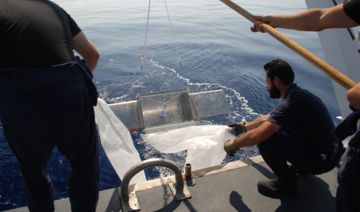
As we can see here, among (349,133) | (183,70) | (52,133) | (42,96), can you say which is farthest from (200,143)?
(183,70)

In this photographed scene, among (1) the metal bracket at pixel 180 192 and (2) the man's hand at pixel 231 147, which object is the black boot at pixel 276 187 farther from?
(1) the metal bracket at pixel 180 192

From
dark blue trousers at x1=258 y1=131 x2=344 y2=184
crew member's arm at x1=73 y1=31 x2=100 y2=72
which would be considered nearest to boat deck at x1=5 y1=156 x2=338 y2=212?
dark blue trousers at x1=258 y1=131 x2=344 y2=184

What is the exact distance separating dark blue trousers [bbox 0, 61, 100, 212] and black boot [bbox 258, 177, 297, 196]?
140 centimetres

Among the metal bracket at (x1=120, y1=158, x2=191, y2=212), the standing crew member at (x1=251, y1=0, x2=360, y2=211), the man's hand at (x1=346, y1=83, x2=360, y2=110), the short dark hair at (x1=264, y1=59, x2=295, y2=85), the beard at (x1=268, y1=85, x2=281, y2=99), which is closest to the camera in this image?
the man's hand at (x1=346, y1=83, x2=360, y2=110)

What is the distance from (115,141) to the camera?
2.51m

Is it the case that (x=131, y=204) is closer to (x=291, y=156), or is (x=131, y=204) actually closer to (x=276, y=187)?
(x=276, y=187)

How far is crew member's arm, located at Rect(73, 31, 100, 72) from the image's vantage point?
1589mm

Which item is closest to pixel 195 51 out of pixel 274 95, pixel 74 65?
pixel 274 95

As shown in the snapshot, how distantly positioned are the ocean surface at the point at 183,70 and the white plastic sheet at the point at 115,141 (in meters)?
0.75

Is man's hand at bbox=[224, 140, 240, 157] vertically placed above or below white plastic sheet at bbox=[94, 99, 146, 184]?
below

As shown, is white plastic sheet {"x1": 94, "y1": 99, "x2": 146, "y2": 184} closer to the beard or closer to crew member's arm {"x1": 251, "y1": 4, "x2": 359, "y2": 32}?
the beard

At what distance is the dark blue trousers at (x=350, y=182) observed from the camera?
47.7 inches

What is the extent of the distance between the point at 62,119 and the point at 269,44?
10.6 m

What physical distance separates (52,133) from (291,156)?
1.80 meters
